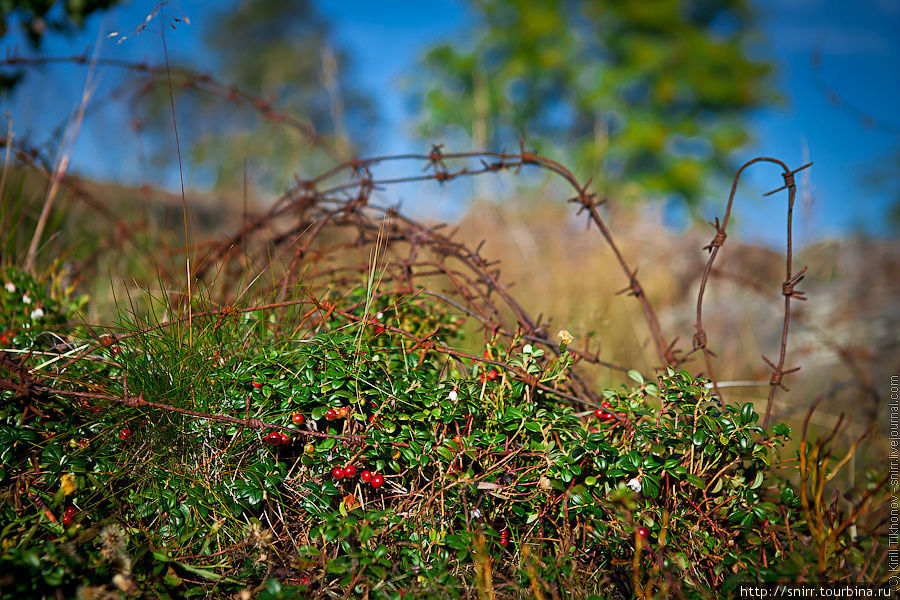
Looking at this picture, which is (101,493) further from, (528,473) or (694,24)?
(694,24)

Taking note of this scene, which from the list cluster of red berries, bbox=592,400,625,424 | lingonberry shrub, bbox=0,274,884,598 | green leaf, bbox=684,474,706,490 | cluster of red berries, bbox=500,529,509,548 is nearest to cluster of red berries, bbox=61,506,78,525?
lingonberry shrub, bbox=0,274,884,598

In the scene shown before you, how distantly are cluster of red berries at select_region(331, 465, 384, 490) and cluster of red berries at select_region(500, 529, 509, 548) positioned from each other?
307 mm

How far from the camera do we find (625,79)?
57.3 feet

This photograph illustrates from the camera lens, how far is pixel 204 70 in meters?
2.38

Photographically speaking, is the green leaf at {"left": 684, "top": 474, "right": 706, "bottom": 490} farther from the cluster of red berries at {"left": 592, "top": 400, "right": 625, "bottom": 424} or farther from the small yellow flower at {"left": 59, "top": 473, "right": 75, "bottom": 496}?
the small yellow flower at {"left": 59, "top": 473, "right": 75, "bottom": 496}

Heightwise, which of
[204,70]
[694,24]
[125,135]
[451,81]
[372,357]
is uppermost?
[694,24]

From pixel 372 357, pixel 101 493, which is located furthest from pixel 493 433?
pixel 101 493

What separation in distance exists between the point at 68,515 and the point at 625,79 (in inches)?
744

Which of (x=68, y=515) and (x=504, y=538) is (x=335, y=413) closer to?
(x=504, y=538)

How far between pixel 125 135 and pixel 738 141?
1772 centimetres

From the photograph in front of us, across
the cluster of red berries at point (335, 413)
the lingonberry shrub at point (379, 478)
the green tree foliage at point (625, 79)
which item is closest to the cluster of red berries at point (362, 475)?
the lingonberry shrub at point (379, 478)

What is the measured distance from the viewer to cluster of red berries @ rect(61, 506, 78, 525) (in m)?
1.24

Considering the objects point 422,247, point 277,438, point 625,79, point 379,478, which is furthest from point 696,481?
point 625,79

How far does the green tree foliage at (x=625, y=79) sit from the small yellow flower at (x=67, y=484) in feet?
52.9
